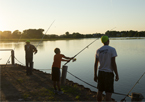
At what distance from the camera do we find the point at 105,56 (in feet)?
12.1

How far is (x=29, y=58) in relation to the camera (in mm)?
8750

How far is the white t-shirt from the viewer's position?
3.64 metres

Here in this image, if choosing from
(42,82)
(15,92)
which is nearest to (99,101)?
(15,92)

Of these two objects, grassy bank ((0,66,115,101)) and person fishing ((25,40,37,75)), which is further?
person fishing ((25,40,37,75))

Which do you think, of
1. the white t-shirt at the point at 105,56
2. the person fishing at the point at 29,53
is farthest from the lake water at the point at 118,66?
the white t-shirt at the point at 105,56

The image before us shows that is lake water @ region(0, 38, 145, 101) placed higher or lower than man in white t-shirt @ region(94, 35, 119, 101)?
lower

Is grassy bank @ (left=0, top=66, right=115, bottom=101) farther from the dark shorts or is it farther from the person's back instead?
the dark shorts

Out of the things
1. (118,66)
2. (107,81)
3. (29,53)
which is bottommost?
(118,66)

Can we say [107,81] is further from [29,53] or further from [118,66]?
[118,66]

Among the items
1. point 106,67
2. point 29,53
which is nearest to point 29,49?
point 29,53

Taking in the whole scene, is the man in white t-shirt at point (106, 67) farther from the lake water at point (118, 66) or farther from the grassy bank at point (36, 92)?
the lake water at point (118, 66)

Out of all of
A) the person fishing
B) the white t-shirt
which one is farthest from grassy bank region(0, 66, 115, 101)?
the white t-shirt

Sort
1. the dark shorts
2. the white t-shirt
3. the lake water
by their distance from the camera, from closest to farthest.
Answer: the white t-shirt, the dark shorts, the lake water

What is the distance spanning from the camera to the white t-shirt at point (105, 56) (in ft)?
11.9
